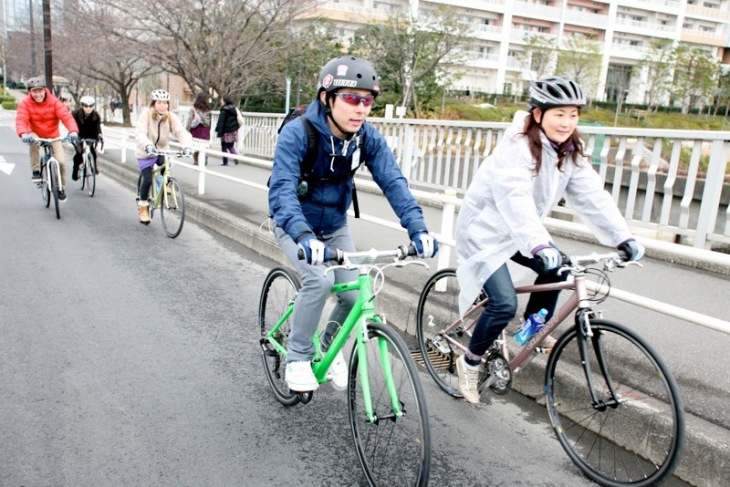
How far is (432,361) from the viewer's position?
4.36 meters

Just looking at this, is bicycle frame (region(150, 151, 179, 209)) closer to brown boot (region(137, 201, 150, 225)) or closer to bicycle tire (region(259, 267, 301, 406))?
brown boot (region(137, 201, 150, 225))

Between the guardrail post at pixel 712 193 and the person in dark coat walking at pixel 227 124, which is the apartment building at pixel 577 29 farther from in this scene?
the guardrail post at pixel 712 193

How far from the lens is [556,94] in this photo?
3.29 m

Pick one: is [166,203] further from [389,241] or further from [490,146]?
[490,146]

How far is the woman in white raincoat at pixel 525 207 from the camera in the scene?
10.8 feet

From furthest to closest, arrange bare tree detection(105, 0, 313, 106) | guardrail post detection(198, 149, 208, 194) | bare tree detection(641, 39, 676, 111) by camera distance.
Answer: bare tree detection(641, 39, 676, 111) → bare tree detection(105, 0, 313, 106) → guardrail post detection(198, 149, 208, 194)

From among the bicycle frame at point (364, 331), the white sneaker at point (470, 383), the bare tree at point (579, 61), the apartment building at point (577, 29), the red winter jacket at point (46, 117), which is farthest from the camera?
the apartment building at point (577, 29)

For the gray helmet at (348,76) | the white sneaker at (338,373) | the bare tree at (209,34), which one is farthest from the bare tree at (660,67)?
the white sneaker at (338,373)

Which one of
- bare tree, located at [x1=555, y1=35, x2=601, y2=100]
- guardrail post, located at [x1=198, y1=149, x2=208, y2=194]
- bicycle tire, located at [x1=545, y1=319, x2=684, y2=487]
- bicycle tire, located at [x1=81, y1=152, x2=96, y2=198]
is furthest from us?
bare tree, located at [x1=555, y1=35, x2=601, y2=100]

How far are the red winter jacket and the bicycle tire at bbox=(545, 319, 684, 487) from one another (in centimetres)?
849

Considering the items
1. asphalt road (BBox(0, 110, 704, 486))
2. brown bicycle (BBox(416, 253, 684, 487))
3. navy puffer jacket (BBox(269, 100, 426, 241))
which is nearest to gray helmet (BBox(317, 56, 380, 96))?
navy puffer jacket (BBox(269, 100, 426, 241))

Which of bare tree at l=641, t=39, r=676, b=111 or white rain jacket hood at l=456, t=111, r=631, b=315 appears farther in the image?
bare tree at l=641, t=39, r=676, b=111

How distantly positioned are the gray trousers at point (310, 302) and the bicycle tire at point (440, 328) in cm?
99

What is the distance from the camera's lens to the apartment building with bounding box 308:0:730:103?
59.2m
